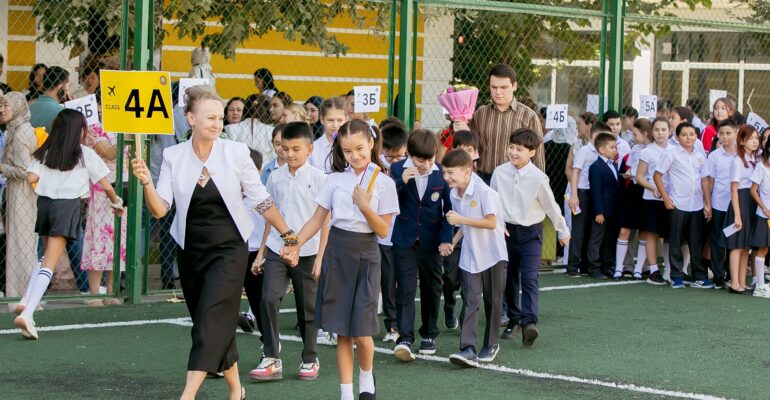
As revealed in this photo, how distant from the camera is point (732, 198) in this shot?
533 inches

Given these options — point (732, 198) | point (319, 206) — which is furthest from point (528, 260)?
Result: point (732, 198)

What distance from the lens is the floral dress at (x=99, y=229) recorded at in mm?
11773

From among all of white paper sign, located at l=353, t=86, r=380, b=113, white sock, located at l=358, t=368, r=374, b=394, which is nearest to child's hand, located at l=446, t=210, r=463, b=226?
white sock, located at l=358, t=368, r=374, b=394

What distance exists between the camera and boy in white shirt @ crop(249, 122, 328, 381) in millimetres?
8477

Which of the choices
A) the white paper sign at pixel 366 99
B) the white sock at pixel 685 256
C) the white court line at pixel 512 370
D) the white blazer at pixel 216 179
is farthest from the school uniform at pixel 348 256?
the white sock at pixel 685 256

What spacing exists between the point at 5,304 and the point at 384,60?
10926 mm

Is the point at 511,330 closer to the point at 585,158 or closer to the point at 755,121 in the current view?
the point at 585,158

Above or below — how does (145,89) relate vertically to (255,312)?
above

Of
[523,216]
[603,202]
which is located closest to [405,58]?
[603,202]

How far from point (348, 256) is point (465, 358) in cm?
151

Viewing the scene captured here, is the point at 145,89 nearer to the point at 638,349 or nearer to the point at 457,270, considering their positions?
the point at 457,270

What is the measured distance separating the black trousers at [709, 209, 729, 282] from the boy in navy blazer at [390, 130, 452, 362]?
208 inches

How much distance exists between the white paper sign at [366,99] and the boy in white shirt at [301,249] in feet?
12.0

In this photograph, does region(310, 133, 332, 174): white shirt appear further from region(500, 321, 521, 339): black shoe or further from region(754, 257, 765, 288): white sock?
region(754, 257, 765, 288): white sock
